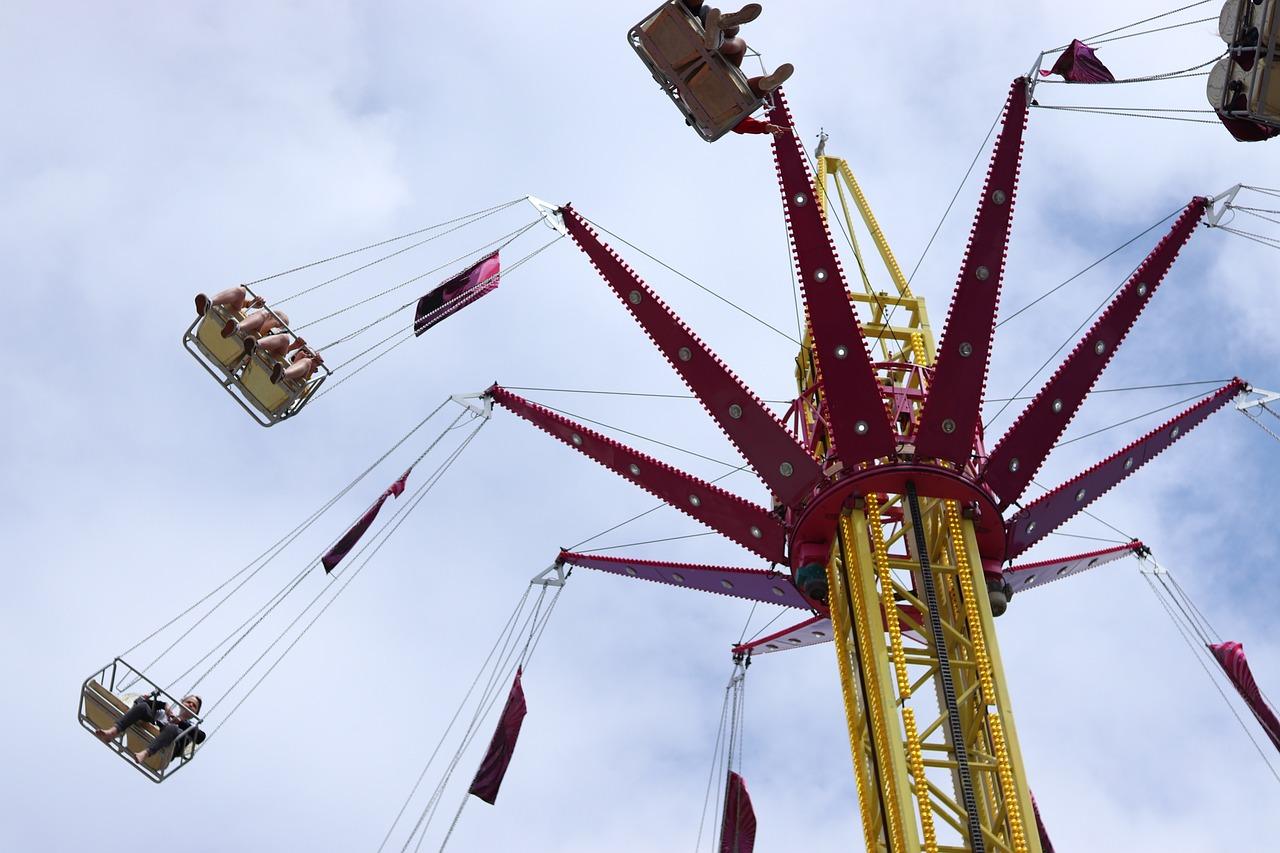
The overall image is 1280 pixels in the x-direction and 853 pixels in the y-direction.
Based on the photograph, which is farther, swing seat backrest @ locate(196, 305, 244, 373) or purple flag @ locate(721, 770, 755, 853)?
purple flag @ locate(721, 770, 755, 853)

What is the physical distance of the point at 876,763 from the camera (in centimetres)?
1997

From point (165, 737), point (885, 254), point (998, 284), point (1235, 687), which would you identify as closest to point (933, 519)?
point (998, 284)

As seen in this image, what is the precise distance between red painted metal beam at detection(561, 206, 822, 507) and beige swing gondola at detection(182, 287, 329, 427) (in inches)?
182

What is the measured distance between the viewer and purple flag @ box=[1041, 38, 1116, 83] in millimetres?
21000

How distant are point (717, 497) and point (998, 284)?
4.84 metres

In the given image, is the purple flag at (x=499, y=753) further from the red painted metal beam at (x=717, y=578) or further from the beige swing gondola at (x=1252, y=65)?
the beige swing gondola at (x=1252, y=65)

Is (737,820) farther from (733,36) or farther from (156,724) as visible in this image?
(733,36)

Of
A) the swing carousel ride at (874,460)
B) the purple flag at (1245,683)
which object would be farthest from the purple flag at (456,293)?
the purple flag at (1245,683)

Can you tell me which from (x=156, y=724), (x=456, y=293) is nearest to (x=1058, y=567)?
(x=456, y=293)

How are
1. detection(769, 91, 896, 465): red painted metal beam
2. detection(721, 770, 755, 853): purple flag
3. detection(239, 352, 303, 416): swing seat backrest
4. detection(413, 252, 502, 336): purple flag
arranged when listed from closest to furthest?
1. detection(769, 91, 896, 465): red painted metal beam
2. detection(239, 352, 303, 416): swing seat backrest
3. detection(413, 252, 502, 336): purple flag
4. detection(721, 770, 755, 853): purple flag

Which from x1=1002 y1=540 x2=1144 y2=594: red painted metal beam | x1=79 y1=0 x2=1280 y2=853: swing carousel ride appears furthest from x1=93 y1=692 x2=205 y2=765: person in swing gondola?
x1=1002 y1=540 x2=1144 y2=594: red painted metal beam

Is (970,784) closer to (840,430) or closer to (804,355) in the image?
(840,430)

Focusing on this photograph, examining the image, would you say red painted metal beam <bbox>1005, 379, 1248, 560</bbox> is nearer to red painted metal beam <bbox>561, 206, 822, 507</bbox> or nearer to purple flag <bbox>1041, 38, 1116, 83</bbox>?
red painted metal beam <bbox>561, 206, 822, 507</bbox>

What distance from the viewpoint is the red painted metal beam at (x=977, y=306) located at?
68.0 feet
